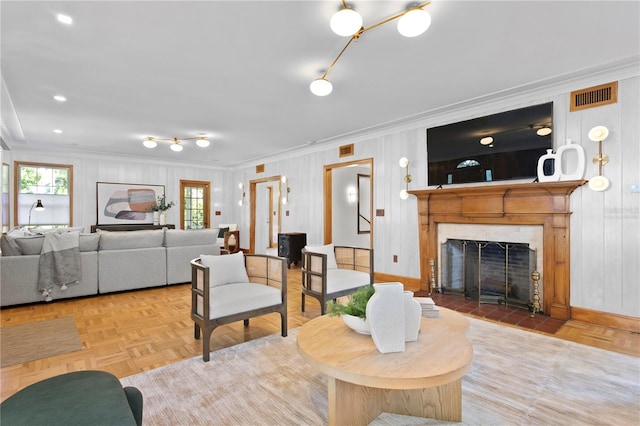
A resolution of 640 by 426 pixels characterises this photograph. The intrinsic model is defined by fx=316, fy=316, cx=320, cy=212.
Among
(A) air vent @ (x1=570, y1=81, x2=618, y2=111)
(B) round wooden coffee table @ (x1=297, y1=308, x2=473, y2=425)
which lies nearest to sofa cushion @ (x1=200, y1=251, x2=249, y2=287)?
(B) round wooden coffee table @ (x1=297, y1=308, x2=473, y2=425)

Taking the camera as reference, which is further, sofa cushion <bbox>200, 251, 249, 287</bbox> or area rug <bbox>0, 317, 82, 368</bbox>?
sofa cushion <bbox>200, 251, 249, 287</bbox>

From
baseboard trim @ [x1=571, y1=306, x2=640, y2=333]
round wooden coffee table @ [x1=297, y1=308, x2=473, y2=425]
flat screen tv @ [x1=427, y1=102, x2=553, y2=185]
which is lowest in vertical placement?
baseboard trim @ [x1=571, y1=306, x2=640, y2=333]

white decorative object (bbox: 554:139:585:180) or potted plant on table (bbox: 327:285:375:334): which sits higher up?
white decorative object (bbox: 554:139:585:180)

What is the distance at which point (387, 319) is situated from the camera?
1663 millimetres

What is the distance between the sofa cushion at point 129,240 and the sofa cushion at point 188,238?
0.11 meters

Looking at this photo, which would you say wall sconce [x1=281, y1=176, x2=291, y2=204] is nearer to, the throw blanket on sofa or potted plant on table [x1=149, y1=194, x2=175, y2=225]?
potted plant on table [x1=149, y1=194, x2=175, y2=225]

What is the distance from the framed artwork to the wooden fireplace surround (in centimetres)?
707

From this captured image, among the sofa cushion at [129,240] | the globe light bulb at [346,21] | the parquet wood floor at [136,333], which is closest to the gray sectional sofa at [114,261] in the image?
the sofa cushion at [129,240]

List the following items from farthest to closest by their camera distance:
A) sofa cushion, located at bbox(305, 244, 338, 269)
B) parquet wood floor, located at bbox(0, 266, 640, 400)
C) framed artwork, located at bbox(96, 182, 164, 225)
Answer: framed artwork, located at bbox(96, 182, 164, 225) → sofa cushion, located at bbox(305, 244, 338, 269) → parquet wood floor, located at bbox(0, 266, 640, 400)

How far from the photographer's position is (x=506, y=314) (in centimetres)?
357

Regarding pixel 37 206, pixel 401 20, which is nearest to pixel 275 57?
pixel 401 20

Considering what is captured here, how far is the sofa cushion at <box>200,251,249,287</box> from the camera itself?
2.95 m

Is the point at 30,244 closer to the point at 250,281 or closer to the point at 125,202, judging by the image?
the point at 250,281

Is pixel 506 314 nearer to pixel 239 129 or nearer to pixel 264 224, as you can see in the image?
pixel 239 129
